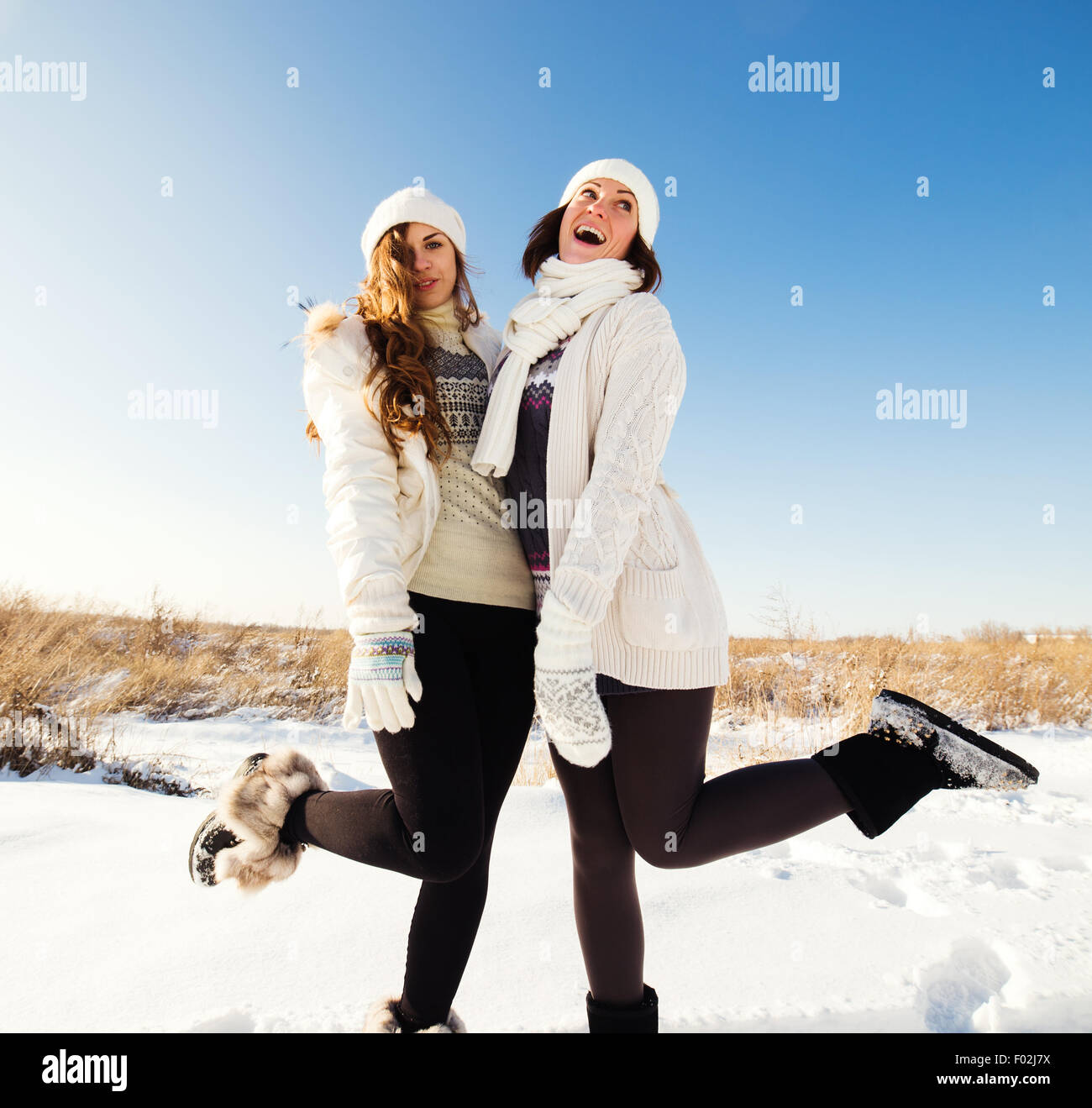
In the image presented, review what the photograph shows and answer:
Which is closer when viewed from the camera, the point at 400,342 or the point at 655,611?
the point at 655,611

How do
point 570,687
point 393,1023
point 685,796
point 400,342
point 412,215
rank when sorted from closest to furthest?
point 570,687
point 685,796
point 393,1023
point 400,342
point 412,215

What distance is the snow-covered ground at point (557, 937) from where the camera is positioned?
1600 millimetres

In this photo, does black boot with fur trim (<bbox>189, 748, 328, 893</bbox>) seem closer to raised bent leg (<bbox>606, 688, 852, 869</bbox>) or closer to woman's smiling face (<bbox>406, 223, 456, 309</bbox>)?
raised bent leg (<bbox>606, 688, 852, 869</bbox>)

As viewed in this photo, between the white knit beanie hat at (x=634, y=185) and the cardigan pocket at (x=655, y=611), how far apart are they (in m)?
1.02

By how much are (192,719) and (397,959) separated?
5.89m

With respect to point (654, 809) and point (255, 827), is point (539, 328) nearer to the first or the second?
point (654, 809)

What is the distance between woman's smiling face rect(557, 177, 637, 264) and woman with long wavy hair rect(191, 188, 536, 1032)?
1.43ft

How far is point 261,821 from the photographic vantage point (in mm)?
1668

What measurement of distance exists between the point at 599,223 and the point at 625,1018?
77.2 inches

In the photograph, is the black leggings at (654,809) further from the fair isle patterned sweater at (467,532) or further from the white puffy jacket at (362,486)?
the white puffy jacket at (362,486)

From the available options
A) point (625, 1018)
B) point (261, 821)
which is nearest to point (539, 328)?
point (261, 821)

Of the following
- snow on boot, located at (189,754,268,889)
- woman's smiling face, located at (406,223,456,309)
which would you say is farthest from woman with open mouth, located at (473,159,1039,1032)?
snow on boot, located at (189,754,268,889)
